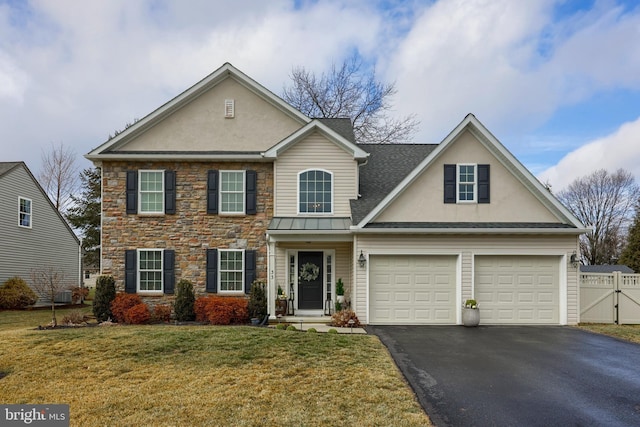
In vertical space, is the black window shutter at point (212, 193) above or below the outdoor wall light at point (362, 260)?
above

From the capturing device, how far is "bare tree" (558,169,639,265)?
41281 millimetres

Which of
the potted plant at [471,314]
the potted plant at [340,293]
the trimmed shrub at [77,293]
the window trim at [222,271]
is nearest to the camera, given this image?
the potted plant at [471,314]

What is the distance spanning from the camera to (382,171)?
Result: 1625cm

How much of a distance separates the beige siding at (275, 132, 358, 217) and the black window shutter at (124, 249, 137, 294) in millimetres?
5348

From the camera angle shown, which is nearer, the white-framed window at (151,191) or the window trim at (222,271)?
the window trim at (222,271)

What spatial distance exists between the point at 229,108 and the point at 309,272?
673 centimetres

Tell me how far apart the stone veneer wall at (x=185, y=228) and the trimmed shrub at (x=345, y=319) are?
3362 mm

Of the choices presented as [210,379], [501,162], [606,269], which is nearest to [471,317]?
[501,162]

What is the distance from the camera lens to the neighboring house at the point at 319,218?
13.1 metres

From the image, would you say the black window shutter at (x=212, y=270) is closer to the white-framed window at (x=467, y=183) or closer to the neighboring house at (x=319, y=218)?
the neighboring house at (x=319, y=218)

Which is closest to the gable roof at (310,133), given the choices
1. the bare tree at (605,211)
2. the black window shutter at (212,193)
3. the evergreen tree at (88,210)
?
the black window shutter at (212,193)

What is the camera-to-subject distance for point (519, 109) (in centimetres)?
2239

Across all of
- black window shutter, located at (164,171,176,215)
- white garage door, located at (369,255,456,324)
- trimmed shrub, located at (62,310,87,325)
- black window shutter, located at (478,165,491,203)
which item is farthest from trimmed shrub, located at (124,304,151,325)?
black window shutter, located at (478,165,491,203)

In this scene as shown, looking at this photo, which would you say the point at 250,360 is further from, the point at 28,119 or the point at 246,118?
the point at 28,119
